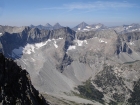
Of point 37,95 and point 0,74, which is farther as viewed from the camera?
point 37,95

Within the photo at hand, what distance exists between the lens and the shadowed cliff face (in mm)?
49250

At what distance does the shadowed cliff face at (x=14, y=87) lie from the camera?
49.2 meters

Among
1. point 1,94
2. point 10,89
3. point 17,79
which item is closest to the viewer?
point 1,94

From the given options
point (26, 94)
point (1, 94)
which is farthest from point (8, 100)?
point (26, 94)

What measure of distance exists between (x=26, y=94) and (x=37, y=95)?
540 cm

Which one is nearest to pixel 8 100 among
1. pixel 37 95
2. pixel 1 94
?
pixel 1 94

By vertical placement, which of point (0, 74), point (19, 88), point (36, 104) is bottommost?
point (36, 104)

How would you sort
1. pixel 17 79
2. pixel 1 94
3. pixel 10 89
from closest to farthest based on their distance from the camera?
pixel 1 94 < pixel 10 89 < pixel 17 79

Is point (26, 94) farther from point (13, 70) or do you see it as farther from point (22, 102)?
point (13, 70)

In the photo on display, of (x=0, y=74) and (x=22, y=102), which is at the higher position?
(x=0, y=74)

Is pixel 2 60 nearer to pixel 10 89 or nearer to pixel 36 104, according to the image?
pixel 10 89

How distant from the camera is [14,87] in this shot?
53.5 m

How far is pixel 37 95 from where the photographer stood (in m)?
58.8

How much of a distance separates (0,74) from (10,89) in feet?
14.9
